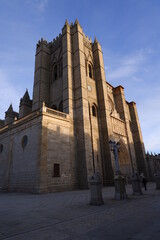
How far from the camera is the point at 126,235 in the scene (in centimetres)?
291

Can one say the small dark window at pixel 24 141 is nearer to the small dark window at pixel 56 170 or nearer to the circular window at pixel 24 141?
the circular window at pixel 24 141

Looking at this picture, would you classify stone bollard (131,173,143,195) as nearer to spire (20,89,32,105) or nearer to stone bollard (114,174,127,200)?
stone bollard (114,174,127,200)

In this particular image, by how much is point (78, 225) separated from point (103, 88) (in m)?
19.9

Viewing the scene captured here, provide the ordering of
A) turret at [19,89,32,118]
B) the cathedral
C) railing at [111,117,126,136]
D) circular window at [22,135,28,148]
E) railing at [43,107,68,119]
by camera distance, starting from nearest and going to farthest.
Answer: the cathedral → circular window at [22,135,28,148] → railing at [43,107,68,119] → railing at [111,117,126,136] → turret at [19,89,32,118]

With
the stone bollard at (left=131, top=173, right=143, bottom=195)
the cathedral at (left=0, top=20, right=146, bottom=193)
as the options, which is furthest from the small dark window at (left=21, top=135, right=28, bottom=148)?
the stone bollard at (left=131, top=173, right=143, bottom=195)

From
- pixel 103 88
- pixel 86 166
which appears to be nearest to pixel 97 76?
pixel 103 88

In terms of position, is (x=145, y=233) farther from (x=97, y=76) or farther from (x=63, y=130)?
(x=97, y=76)

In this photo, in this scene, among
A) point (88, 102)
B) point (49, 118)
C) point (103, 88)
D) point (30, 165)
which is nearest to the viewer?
point (30, 165)

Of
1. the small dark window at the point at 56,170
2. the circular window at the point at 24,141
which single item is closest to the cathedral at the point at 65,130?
the small dark window at the point at 56,170

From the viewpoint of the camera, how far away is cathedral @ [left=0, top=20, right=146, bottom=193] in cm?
1352

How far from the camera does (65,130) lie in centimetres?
1591

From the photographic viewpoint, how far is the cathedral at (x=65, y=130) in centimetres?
1352

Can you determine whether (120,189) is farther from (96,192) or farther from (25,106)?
(25,106)

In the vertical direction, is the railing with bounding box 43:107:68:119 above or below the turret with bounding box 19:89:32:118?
below
